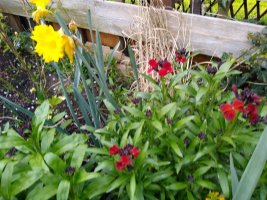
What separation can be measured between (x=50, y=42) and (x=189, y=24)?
1.21 metres

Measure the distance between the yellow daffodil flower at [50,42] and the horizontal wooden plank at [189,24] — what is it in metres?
0.66

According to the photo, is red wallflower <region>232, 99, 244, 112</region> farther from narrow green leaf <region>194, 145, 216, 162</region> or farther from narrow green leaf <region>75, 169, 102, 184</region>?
narrow green leaf <region>75, 169, 102, 184</region>

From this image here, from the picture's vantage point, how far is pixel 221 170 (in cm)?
133

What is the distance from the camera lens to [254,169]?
845 millimetres

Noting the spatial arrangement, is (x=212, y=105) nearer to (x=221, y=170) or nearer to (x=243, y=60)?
(x=221, y=170)

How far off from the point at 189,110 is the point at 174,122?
12 cm

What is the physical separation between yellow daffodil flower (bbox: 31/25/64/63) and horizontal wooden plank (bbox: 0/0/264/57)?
2.16ft

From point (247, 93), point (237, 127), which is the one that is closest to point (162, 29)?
point (237, 127)

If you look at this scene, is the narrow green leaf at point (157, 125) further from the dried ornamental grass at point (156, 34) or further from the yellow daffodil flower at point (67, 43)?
the dried ornamental grass at point (156, 34)

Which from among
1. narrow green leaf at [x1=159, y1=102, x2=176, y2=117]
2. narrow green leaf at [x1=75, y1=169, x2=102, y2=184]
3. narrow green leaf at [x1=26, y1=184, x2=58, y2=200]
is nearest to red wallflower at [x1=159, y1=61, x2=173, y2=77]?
narrow green leaf at [x1=159, y1=102, x2=176, y2=117]

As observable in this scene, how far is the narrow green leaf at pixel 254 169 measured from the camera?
0.82m

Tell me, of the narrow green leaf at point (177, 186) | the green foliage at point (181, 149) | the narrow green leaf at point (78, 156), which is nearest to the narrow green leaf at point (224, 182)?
the green foliage at point (181, 149)

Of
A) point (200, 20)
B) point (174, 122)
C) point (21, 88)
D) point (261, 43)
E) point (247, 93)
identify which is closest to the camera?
point (247, 93)

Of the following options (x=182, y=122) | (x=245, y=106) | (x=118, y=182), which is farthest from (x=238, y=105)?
(x=118, y=182)
